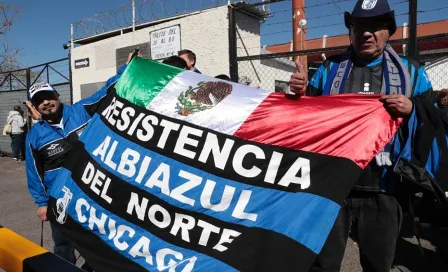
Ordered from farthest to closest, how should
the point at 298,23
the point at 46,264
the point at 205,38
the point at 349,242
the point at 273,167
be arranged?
the point at 205,38
the point at 298,23
the point at 349,242
the point at 273,167
the point at 46,264

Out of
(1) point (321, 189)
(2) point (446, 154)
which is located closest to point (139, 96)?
(1) point (321, 189)

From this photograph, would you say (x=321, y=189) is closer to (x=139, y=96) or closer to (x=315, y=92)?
(x=315, y=92)

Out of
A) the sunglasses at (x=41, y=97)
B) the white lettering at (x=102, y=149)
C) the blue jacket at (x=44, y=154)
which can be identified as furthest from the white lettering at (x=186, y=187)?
the sunglasses at (x=41, y=97)

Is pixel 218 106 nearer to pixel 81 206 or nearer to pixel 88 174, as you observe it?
pixel 88 174

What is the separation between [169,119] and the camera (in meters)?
2.17

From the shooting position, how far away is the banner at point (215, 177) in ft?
5.83

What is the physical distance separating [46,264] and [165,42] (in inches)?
297

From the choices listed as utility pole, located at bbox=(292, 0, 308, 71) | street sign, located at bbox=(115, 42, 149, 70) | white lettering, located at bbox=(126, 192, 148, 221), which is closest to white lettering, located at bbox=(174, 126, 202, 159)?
white lettering, located at bbox=(126, 192, 148, 221)

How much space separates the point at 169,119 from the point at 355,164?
109 centimetres

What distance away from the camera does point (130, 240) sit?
201 cm

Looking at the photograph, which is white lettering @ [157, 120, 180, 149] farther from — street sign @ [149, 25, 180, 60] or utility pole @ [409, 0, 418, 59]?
street sign @ [149, 25, 180, 60]

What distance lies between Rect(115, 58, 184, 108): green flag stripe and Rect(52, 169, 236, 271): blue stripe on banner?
67cm

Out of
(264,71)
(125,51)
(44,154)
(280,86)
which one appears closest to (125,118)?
(44,154)

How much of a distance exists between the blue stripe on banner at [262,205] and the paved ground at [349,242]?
7.06 feet
